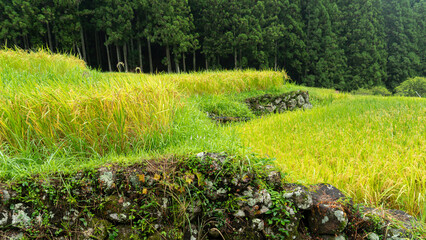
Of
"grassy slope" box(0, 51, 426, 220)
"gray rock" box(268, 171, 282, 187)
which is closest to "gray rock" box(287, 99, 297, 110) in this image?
"grassy slope" box(0, 51, 426, 220)

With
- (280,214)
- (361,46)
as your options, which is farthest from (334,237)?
(361,46)

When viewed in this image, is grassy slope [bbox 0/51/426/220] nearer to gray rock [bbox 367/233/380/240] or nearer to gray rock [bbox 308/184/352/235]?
gray rock [bbox 308/184/352/235]

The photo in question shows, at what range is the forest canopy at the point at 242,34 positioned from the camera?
18641 millimetres

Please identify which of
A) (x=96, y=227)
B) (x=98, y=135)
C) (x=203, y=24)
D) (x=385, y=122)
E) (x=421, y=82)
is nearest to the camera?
(x=96, y=227)

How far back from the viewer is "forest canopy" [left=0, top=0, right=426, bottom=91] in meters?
18.6

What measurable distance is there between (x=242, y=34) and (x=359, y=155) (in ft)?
60.3

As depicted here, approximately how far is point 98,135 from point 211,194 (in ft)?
5.10

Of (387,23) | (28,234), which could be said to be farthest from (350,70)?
(28,234)

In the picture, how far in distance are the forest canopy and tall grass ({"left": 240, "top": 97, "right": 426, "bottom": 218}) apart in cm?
1428

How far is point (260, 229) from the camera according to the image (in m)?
2.28

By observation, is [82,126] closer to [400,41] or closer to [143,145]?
[143,145]

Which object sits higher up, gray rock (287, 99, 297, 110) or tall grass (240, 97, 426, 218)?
tall grass (240, 97, 426, 218)

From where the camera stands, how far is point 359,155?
129 inches

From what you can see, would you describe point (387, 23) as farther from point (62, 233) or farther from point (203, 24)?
point (62, 233)
